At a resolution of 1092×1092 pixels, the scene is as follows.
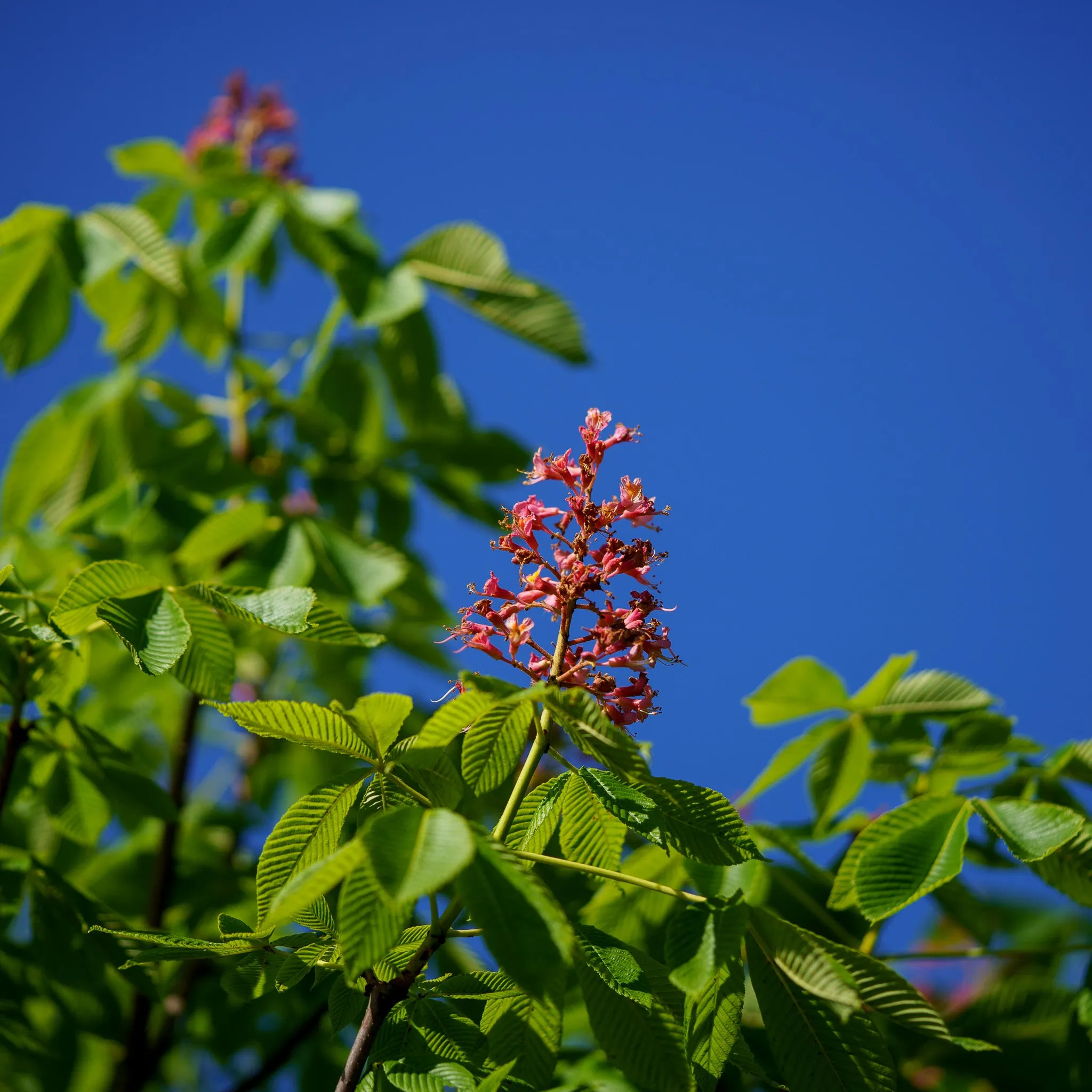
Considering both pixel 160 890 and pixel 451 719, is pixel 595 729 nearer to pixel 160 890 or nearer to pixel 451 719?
pixel 451 719

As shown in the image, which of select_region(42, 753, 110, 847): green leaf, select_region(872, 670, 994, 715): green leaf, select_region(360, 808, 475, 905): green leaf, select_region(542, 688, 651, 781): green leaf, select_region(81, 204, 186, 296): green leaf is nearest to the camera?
select_region(360, 808, 475, 905): green leaf

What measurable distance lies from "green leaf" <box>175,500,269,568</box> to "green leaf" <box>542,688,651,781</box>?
1694 millimetres

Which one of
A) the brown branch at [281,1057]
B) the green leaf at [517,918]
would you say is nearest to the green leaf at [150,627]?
the green leaf at [517,918]

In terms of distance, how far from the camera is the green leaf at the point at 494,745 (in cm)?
149

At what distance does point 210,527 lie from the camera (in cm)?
284

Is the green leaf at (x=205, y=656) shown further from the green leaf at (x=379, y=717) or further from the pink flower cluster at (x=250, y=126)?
the pink flower cluster at (x=250, y=126)

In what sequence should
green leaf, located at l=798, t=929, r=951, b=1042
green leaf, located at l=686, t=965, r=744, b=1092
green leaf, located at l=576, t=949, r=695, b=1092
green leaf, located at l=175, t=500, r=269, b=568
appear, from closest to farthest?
green leaf, located at l=576, t=949, r=695, b=1092, green leaf, located at l=686, t=965, r=744, b=1092, green leaf, located at l=798, t=929, r=951, b=1042, green leaf, located at l=175, t=500, r=269, b=568

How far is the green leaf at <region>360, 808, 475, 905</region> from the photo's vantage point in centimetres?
115

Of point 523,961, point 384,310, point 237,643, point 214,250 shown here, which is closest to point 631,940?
point 523,961

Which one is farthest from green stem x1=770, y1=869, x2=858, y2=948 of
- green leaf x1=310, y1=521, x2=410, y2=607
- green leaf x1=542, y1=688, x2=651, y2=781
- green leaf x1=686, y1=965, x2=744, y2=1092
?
green leaf x1=542, y1=688, x2=651, y2=781

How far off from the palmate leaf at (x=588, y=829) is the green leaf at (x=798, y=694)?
1027mm

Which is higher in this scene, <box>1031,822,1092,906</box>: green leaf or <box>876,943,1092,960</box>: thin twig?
<box>1031,822,1092,906</box>: green leaf

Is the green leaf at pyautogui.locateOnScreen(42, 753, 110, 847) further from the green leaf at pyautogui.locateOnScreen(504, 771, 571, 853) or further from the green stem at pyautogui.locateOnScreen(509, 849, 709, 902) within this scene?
the green stem at pyautogui.locateOnScreen(509, 849, 709, 902)

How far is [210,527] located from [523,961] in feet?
6.34
